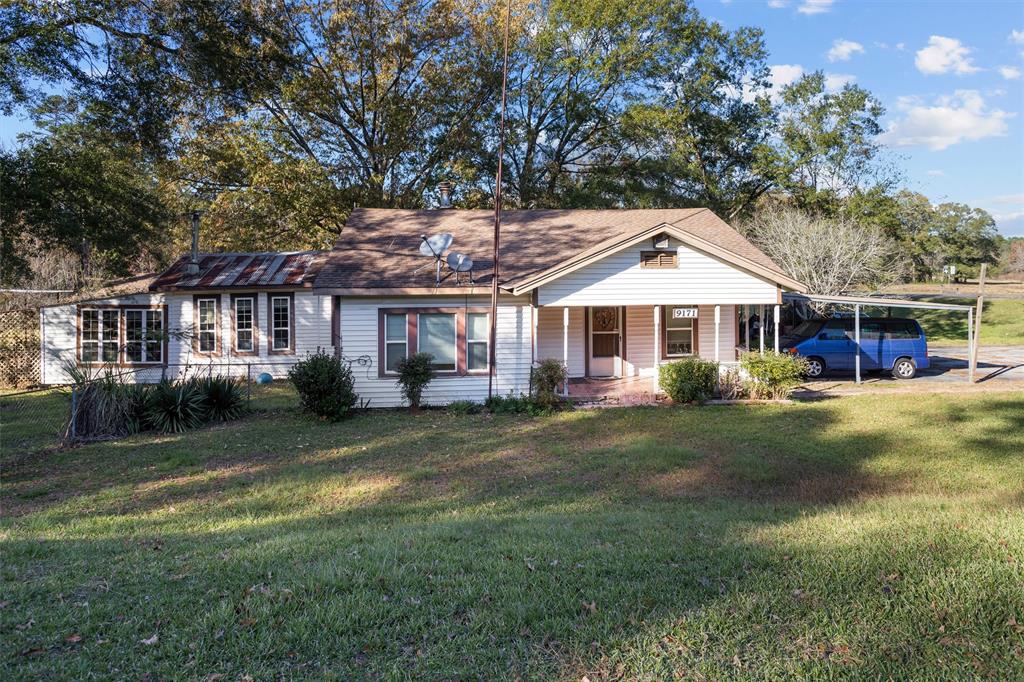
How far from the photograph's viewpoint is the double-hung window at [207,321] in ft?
71.2

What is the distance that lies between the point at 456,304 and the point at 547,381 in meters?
3.10

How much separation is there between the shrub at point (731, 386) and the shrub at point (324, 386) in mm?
8848

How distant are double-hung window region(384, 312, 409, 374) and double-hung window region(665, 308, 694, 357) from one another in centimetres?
725

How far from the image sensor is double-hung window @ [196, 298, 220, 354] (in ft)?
71.2

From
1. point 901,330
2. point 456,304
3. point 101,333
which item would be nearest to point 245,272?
point 101,333

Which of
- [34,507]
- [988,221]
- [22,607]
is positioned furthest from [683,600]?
[988,221]

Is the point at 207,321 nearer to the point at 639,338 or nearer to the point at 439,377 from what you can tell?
the point at 439,377

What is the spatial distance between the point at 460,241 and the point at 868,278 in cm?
2180

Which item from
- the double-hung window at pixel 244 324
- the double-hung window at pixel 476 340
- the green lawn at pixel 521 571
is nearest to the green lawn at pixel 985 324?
the double-hung window at pixel 476 340

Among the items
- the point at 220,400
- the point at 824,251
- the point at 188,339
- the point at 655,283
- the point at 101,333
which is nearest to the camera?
the point at 220,400

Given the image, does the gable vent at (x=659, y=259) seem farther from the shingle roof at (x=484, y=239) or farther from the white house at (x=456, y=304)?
the shingle roof at (x=484, y=239)

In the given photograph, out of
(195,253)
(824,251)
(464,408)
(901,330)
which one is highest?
(824,251)

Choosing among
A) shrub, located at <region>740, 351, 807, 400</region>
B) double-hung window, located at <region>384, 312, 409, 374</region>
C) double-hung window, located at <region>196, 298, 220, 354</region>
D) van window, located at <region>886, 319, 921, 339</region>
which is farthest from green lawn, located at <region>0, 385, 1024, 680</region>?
double-hung window, located at <region>196, 298, 220, 354</region>

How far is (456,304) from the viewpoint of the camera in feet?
53.9
